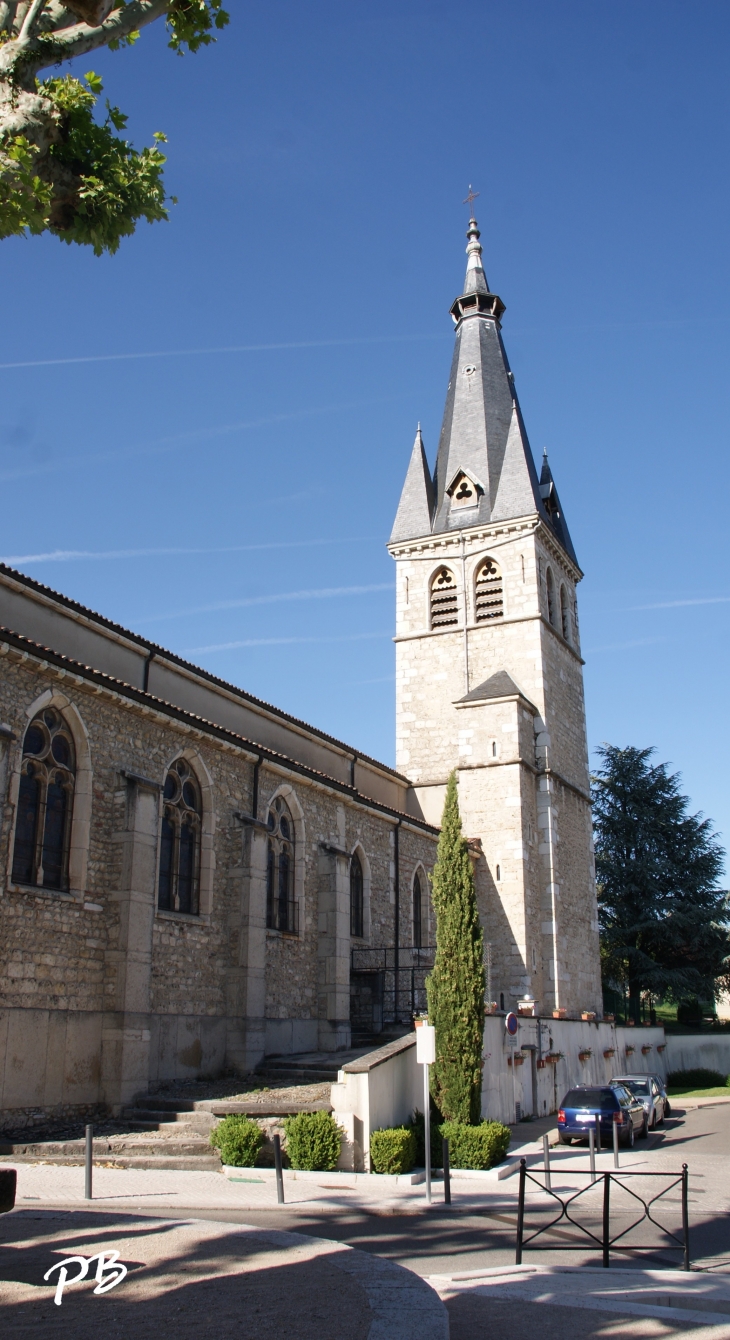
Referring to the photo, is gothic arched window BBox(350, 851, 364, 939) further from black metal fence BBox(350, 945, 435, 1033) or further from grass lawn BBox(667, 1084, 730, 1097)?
grass lawn BBox(667, 1084, 730, 1097)

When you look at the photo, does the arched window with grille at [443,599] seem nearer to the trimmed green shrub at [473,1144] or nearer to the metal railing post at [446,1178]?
the trimmed green shrub at [473,1144]

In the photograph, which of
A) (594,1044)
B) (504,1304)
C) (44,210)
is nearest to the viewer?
(44,210)

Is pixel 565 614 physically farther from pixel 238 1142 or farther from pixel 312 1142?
pixel 238 1142

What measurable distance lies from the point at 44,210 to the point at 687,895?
130 ft

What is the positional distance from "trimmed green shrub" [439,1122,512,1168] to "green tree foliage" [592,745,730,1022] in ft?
85.5

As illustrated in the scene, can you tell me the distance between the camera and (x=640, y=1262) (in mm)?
8898

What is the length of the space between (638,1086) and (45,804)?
1504cm

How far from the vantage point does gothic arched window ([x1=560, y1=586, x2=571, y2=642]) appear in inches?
1414

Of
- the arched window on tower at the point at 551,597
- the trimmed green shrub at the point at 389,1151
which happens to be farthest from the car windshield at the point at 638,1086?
the arched window on tower at the point at 551,597

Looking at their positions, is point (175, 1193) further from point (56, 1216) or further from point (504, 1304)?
point (504, 1304)

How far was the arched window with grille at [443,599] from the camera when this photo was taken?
112 ft

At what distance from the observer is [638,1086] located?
22625 millimetres

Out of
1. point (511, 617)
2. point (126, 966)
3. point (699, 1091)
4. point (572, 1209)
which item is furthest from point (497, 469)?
point (572, 1209)

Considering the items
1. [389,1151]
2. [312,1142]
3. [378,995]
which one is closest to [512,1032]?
[378,995]
